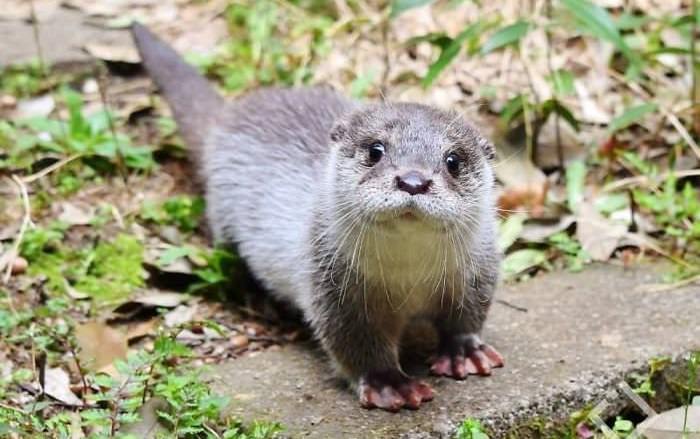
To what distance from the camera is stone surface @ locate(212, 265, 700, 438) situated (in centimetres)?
290

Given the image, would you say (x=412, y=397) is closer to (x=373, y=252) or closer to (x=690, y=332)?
(x=373, y=252)

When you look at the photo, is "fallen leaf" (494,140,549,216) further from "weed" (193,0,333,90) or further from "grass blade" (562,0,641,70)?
"weed" (193,0,333,90)

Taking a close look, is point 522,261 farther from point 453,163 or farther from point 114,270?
point 114,270

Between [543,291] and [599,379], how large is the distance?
2.46 ft

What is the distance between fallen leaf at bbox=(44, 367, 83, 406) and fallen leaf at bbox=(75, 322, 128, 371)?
0.10 metres

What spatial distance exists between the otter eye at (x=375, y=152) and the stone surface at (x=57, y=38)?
275 centimetres

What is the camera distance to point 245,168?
13.5 feet

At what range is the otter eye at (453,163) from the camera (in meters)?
2.90

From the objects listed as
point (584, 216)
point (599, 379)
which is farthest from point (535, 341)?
point (584, 216)

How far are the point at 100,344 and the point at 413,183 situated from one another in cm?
136

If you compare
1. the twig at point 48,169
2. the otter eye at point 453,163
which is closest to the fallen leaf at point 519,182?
the otter eye at point 453,163

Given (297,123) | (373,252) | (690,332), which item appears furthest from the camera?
(297,123)

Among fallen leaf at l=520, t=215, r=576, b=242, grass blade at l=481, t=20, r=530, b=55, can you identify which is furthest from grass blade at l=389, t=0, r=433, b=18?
fallen leaf at l=520, t=215, r=576, b=242

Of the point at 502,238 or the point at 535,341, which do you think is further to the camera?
the point at 502,238
